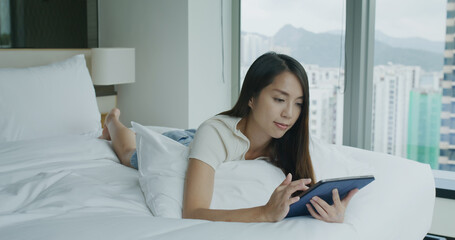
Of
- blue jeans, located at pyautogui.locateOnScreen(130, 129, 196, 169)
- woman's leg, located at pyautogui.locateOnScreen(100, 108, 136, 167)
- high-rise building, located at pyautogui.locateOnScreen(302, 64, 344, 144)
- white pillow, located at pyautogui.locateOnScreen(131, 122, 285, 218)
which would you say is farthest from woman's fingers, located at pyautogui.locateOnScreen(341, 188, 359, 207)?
high-rise building, located at pyautogui.locateOnScreen(302, 64, 344, 144)

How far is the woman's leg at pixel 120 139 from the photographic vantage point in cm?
241

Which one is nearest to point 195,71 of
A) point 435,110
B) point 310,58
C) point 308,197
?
point 310,58

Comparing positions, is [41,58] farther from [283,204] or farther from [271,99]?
[283,204]

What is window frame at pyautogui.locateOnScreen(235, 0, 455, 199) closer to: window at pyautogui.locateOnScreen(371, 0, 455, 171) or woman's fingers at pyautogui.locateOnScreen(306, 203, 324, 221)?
window at pyautogui.locateOnScreen(371, 0, 455, 171)

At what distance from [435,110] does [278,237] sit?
2277 millimetres

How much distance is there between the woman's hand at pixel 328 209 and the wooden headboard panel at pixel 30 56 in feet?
8.17

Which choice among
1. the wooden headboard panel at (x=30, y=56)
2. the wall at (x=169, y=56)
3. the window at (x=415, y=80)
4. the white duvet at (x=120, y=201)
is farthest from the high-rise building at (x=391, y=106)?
the wooden headboard panel at (x=30, y=56)

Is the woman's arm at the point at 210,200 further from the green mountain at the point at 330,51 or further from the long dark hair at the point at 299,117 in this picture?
the green mountain at the point at 330,51

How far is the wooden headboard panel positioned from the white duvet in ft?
3.68

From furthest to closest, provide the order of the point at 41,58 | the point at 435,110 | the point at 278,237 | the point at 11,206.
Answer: the point at 41,58 < the point at 435,110 < the point at 11,206 < the point at 278,237

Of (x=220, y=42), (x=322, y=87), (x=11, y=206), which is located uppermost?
(x=220, y=42)

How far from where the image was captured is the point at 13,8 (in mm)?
3332

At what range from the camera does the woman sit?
1.55 meters

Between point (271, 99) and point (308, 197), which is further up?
point (271, 99)
